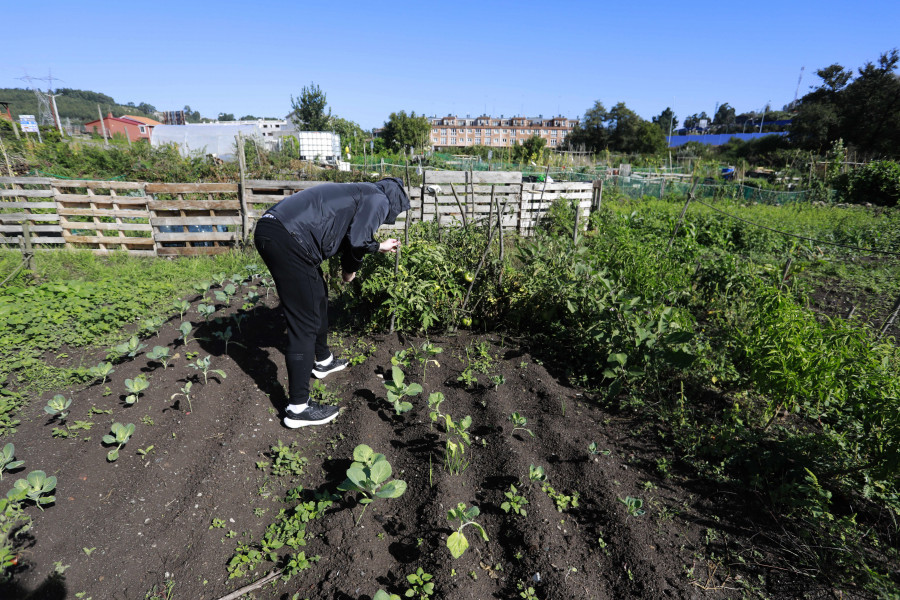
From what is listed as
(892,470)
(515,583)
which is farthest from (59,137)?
(892,470)

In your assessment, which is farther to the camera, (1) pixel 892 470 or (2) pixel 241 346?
(2) pixel 241 346

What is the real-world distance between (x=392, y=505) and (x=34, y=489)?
1.76m

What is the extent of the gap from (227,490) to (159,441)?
2.08 ft

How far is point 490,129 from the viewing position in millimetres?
96188

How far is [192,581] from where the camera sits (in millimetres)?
1969

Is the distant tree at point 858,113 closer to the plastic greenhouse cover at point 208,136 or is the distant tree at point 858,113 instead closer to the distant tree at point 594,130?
the distant tree at point 594,130

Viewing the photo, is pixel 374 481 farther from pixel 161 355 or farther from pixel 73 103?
pixel 73 103

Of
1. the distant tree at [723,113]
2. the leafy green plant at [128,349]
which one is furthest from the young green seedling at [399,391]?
the distant tree at [723,113]

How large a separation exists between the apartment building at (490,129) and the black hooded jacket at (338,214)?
92.9 m

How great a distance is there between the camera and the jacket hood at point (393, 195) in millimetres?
3090

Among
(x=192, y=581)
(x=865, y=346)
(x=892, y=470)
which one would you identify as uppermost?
(x=865, y=346)

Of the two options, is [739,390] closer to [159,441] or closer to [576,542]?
[576,542]

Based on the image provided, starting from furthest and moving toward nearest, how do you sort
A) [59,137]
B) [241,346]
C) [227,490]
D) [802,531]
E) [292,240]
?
[59,137], [241,346], [292,240], [227,490], [802,531]

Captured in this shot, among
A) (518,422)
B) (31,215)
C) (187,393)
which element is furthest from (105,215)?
(518,422)
